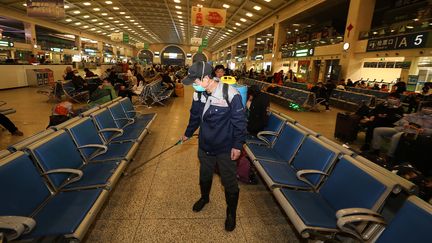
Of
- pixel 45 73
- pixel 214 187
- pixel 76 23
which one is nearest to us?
pixel 214 187

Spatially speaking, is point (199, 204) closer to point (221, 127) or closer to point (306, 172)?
point (221, 127)

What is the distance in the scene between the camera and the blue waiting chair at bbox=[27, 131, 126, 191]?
8.05ft

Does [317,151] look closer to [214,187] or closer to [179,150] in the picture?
[214,187]

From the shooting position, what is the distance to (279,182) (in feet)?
9.19

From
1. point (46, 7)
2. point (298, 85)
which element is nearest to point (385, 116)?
point (298, 85)

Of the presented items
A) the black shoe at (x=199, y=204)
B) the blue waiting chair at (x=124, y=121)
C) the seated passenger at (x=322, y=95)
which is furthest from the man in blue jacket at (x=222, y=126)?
the seated passenger at (x=322, y=95)

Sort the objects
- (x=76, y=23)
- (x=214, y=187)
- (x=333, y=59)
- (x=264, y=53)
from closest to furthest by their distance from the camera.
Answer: (x=214, y=187), (x=333, y=59), (x=264, y=53), (x=76, y=23)

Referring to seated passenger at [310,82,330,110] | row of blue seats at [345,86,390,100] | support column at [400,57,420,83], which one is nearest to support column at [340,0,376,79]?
row of blue seats at [345,86,390,100]

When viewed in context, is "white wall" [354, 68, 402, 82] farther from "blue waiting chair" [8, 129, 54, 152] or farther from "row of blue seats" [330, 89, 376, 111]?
"blue waiting chair" [8, 129, 54, 152]

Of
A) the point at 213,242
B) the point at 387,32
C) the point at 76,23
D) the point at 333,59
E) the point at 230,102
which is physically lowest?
the point at 213,242

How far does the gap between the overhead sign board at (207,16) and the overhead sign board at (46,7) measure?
22.0 ft

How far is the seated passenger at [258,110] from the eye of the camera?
14.7 feet

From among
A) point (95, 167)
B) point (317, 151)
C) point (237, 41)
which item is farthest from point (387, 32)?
point (237, 41)

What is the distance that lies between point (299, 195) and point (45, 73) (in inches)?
738
